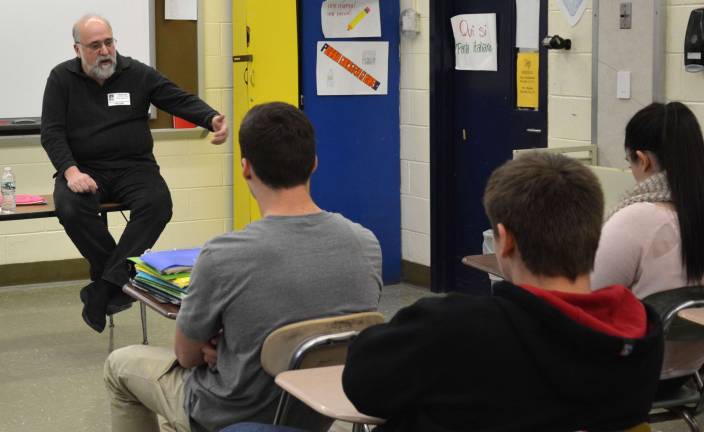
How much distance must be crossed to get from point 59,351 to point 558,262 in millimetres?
3498

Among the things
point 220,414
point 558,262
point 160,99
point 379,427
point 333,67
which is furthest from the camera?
point 333,67

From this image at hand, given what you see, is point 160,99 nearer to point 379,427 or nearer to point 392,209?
point 392,209

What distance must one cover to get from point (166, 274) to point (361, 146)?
10.3 feet

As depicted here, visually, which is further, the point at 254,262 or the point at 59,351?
the point at 59,351

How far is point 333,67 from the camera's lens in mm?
5691

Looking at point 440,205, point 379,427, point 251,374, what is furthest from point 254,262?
point 440,205

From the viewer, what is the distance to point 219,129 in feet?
15.2

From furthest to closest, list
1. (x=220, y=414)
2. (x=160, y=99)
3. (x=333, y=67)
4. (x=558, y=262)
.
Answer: (x=333, y=67)
(x=160, y=99)
(x=220, y=414)
(x=558, y=262)

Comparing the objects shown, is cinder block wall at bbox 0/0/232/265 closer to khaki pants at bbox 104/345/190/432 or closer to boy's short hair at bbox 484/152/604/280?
khaki pants at bbox 104/345/190/432

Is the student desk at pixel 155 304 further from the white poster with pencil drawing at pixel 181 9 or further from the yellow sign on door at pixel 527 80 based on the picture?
the white poster with pencil drawing at pixel 181 9

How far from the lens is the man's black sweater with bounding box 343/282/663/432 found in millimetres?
1539

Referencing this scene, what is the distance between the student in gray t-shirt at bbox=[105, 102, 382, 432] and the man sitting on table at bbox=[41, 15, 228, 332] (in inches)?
80.5

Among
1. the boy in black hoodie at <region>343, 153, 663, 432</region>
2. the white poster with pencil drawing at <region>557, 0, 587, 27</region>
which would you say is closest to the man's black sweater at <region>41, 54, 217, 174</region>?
the white poster with pencil drawing at <region>557, 0, 587, 27</region>

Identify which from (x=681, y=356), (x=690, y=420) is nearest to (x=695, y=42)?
(x=681, y=356)
